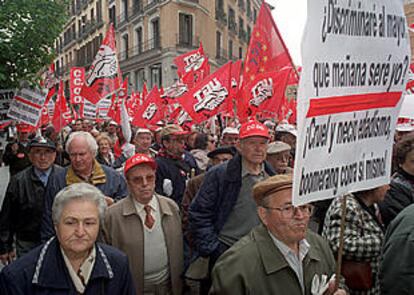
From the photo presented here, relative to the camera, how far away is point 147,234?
10.5ft

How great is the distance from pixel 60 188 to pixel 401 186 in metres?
2.69

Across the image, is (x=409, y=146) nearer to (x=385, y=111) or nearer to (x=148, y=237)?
(x=385, y=111)

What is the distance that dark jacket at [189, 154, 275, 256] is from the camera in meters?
3.52

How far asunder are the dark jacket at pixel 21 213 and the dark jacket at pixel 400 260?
2.92 m

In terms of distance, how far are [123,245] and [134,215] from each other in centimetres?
23

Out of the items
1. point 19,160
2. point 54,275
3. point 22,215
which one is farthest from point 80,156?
point 19,160

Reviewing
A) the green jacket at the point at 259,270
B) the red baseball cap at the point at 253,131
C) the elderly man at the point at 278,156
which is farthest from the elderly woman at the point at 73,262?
the elderly man at the point at 278,156

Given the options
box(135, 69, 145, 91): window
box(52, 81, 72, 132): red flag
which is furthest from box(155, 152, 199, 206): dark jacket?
box(135, 69, 145, 91): window

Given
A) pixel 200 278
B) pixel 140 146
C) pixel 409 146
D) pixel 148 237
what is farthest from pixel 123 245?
pixel 140 146

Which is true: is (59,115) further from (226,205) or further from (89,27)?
(89,27)

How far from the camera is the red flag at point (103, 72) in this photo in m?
8.80

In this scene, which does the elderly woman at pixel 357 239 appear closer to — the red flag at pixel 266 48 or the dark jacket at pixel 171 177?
the dark jacket at pixel 171 177

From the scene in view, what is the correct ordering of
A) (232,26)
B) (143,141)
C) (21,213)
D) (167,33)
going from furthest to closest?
(232,26) → (167,33) → (143,141) → (21,213)

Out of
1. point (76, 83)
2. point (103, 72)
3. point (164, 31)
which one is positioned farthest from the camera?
point (164, 31)
